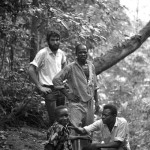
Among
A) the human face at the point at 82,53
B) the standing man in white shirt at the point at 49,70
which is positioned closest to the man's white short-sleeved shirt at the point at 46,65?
the standing man in white shirt at the point at 49,70

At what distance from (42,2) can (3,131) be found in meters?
3.01

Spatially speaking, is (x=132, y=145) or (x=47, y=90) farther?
(x=132, y=145)

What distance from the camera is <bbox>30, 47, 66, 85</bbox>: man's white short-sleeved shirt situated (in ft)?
18.4

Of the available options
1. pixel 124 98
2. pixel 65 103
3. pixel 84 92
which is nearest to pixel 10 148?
pixel 65 103

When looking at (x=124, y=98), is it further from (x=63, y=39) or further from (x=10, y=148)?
(x=10, y=148)

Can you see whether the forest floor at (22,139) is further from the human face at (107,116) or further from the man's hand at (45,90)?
the human face at (107,116)

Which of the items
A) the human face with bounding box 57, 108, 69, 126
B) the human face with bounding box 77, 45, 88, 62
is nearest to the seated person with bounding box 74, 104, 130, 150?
the human face with bounding box 57, 108, 69, 126

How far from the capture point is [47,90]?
17.1ft

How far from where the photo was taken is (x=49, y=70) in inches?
222

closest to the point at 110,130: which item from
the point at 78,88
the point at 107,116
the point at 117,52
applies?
the point at 107,116

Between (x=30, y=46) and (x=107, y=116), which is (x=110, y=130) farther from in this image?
(x=30, y=46)

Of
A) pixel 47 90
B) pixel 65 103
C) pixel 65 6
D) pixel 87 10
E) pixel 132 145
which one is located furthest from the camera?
pixel 132 145

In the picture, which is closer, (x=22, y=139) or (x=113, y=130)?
(x=113, y=130)

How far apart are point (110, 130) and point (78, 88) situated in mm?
828
